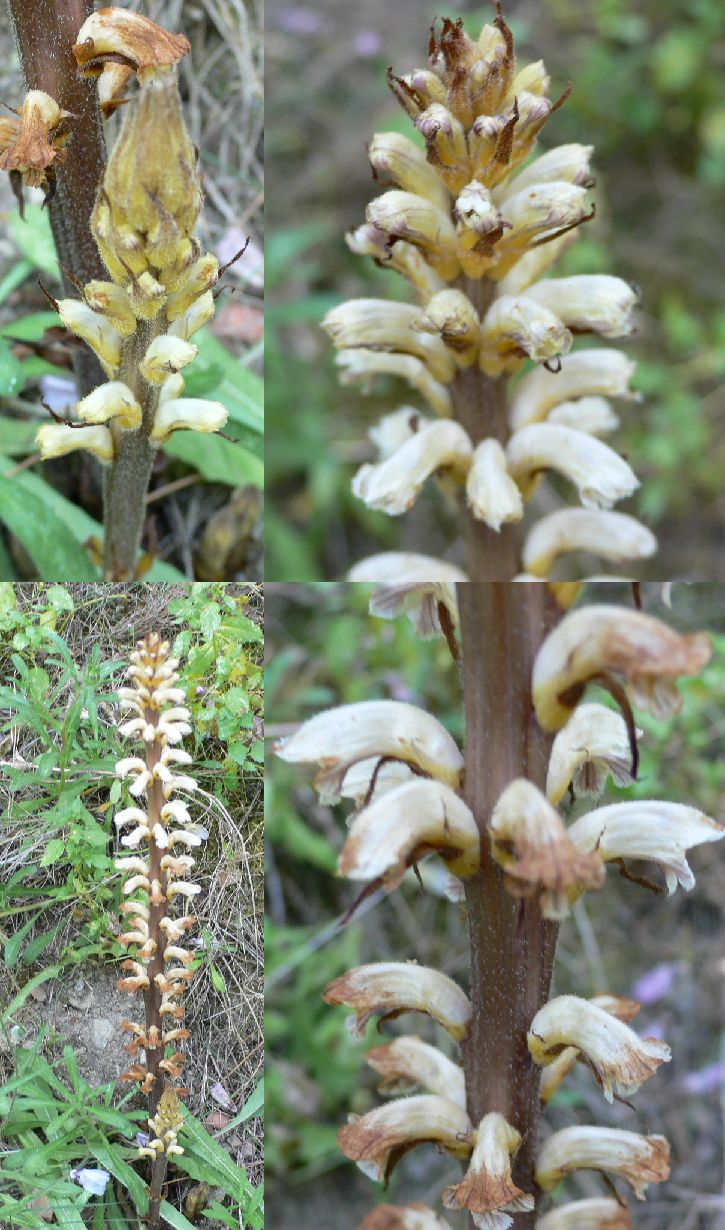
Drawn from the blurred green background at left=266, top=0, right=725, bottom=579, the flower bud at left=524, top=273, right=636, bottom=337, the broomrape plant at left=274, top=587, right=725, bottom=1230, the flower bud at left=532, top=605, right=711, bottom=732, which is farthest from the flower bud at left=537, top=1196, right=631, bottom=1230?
the blurred green background at left=266, top=0, right=725, bottom=579

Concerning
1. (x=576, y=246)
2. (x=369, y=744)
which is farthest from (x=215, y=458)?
(x=576, y=246)

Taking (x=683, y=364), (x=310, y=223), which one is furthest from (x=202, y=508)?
(x=683, y=364)

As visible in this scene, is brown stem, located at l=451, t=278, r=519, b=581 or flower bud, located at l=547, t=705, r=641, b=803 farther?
brown stem, located at l=451, t=278, r=519, b=581

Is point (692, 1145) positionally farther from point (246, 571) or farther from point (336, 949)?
point (246, 571)

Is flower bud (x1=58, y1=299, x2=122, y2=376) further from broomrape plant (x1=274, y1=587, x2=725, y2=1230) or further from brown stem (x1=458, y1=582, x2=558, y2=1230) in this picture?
brown stem (x1=458, y1=582, x2=558, y2=1230)

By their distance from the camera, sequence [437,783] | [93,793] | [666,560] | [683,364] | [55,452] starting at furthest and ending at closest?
1. [683,364]
2. [666,560]
3. [93,793]
4. [55,452]
5. [437,783]

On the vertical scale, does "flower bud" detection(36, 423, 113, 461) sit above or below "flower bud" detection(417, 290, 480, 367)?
below
